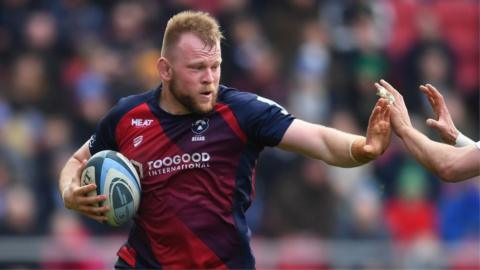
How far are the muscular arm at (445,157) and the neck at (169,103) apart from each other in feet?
4.25

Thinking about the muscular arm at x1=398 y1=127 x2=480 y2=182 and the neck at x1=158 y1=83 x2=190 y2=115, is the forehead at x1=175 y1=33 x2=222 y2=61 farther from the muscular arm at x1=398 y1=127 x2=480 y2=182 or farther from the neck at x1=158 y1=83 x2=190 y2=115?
the muscular arm at x1=398 y1=127 x2=480 y2=182

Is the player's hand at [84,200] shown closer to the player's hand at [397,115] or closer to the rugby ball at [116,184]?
the rugby ball at [116,184]

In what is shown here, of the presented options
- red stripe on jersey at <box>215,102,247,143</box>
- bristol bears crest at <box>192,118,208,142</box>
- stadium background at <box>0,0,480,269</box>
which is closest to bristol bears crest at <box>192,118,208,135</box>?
bristol bears crest at <box>192,118,208,142</box>

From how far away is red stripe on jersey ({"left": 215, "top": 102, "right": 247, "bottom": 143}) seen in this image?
7438 mm

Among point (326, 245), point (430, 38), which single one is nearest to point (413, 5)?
point (430, 38)

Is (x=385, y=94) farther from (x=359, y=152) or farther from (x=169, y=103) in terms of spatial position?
(x=169, y=103)

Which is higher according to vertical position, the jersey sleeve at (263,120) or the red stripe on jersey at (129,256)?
the jersey sleeve at (263,120)

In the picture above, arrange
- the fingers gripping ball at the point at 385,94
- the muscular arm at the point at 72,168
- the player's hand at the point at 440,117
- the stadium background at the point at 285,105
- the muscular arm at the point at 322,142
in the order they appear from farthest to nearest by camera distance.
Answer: the stadium background at the point at 285,105, the muscular arm at the point at 72,168, the player's hand at the point at 440,117, the fingers gripping ball at the point at 385,94, the muscular arm at the point at 322,142

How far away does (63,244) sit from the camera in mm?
11805

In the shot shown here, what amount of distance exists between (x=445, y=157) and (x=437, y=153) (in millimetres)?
52

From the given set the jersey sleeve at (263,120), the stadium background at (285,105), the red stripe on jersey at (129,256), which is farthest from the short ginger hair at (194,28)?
the stadium background at (285,105)

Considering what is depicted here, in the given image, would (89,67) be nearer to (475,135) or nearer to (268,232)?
(268,232)

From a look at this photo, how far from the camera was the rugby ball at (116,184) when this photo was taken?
7355mm

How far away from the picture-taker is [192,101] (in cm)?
746
